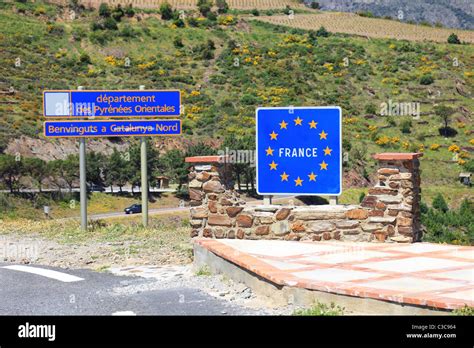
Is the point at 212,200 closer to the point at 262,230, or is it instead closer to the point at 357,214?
the point at 262,230

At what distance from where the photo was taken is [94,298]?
9586mm

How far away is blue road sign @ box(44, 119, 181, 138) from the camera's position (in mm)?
18250

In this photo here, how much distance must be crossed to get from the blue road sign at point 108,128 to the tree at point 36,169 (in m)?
29.8

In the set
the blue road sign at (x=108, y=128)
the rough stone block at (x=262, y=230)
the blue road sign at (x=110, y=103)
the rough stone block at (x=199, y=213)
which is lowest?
the rough stone block at (x=262, y=230)

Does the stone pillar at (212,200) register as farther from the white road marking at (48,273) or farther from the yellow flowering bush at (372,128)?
the yellow flowering bush at (372,128)

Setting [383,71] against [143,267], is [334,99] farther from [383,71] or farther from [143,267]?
[143,267]

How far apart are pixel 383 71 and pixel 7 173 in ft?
147

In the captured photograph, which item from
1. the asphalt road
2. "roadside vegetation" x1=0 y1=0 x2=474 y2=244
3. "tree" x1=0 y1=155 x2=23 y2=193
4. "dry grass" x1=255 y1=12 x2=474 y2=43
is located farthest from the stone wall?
"dry grass" x1=255 y1=12 x2=474 y2=43

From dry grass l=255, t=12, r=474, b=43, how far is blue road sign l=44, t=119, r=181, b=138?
83093mm

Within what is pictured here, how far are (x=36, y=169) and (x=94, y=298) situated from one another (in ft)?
130

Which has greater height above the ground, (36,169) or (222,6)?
(222,6)

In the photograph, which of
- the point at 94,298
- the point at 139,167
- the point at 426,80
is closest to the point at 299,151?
the point at 94,298

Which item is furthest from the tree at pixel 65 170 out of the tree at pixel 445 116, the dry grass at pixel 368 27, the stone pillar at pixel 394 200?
the dry grass at pixel 368 27

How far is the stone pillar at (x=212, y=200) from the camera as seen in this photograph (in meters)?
13.3
